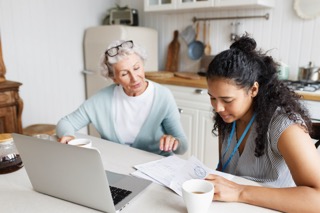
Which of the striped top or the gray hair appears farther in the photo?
the gray hair

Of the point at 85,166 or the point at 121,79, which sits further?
the point at 121,79

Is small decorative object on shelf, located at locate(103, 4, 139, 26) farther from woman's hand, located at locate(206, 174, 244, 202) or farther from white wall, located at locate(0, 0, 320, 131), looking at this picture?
woman's hand, located at locate(206, 174, 244, 202)

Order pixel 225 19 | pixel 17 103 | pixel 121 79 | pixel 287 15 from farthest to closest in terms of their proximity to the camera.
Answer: pixel 225 19 → pixel 287 15 → pixel 17 103 → pixel 121 79

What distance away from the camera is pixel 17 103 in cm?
230

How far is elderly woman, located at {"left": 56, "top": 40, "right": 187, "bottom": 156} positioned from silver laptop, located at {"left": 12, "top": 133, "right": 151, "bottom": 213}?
0.59 metres

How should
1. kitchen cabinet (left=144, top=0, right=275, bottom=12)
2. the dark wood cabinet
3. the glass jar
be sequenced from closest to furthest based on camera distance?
1. the glass jar
2. the dark wood cabinet
3. kitchen cabinet (left=144, top=0, right=275, bottom=12)

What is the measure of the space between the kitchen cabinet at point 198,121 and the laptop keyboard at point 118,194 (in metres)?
1.55

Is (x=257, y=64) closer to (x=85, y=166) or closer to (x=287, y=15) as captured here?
(x=85, y=166)

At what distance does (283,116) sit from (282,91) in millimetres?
119

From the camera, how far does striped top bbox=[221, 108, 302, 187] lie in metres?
0.97

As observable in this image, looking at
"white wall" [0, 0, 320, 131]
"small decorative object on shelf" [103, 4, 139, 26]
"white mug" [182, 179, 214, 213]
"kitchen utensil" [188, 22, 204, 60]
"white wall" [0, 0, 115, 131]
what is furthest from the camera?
"small decorative object on shelf" [103, 4, 139, 26]

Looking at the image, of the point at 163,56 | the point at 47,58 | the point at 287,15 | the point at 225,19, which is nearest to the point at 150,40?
the point at 163,56

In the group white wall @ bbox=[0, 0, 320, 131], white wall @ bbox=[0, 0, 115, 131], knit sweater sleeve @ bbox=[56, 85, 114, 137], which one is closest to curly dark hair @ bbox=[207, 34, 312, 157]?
knit sweater sleeve @ bbox=[56, 85, 114, 137]

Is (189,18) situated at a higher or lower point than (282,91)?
higher
